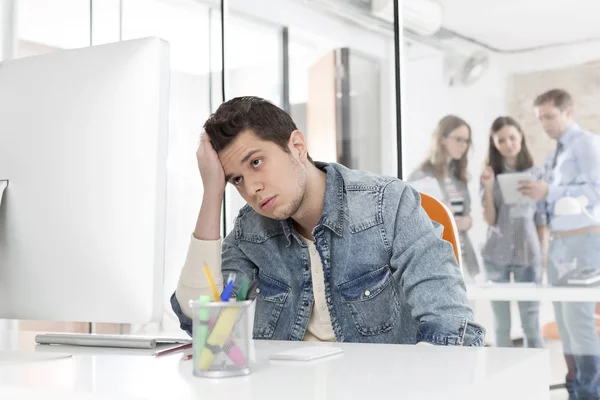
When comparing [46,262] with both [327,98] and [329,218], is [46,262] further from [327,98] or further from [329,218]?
[327,98]

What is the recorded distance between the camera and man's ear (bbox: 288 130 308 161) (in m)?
1.44

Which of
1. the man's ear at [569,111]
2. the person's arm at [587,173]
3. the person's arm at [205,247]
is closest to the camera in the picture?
the person's arm at [205,247]

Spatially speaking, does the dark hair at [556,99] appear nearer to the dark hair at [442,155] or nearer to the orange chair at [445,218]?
the dark hair at [442,155]

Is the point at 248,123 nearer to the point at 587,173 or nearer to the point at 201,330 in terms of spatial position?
the point at 201,330

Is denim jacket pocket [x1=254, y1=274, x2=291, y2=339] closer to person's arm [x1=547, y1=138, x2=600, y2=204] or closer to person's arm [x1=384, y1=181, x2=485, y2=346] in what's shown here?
person's arm [x1=384, y1=181, x2=485, y2=346]

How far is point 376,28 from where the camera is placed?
3.44m

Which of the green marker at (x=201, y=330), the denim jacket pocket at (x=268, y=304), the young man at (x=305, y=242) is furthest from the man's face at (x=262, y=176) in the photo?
the green marker at (x=201, y=330)

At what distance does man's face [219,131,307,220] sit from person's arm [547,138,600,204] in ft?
7.11

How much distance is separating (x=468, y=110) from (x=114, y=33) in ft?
6.64

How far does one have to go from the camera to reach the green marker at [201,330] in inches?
27.7

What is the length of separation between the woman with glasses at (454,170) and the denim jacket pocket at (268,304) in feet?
7.45

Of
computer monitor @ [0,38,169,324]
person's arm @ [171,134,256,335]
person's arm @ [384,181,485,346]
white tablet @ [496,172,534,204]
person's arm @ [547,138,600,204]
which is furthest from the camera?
white tablet @ [496,172,534,204]

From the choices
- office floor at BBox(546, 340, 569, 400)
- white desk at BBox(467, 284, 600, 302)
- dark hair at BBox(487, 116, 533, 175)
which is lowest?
office floor at BBox(546, 340, 569, 400)

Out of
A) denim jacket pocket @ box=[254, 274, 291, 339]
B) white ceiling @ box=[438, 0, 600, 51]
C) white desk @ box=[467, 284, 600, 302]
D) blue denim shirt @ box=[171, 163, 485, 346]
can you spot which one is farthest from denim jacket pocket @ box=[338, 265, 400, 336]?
white ceiling @ box=[438, 0, 600, 51]
